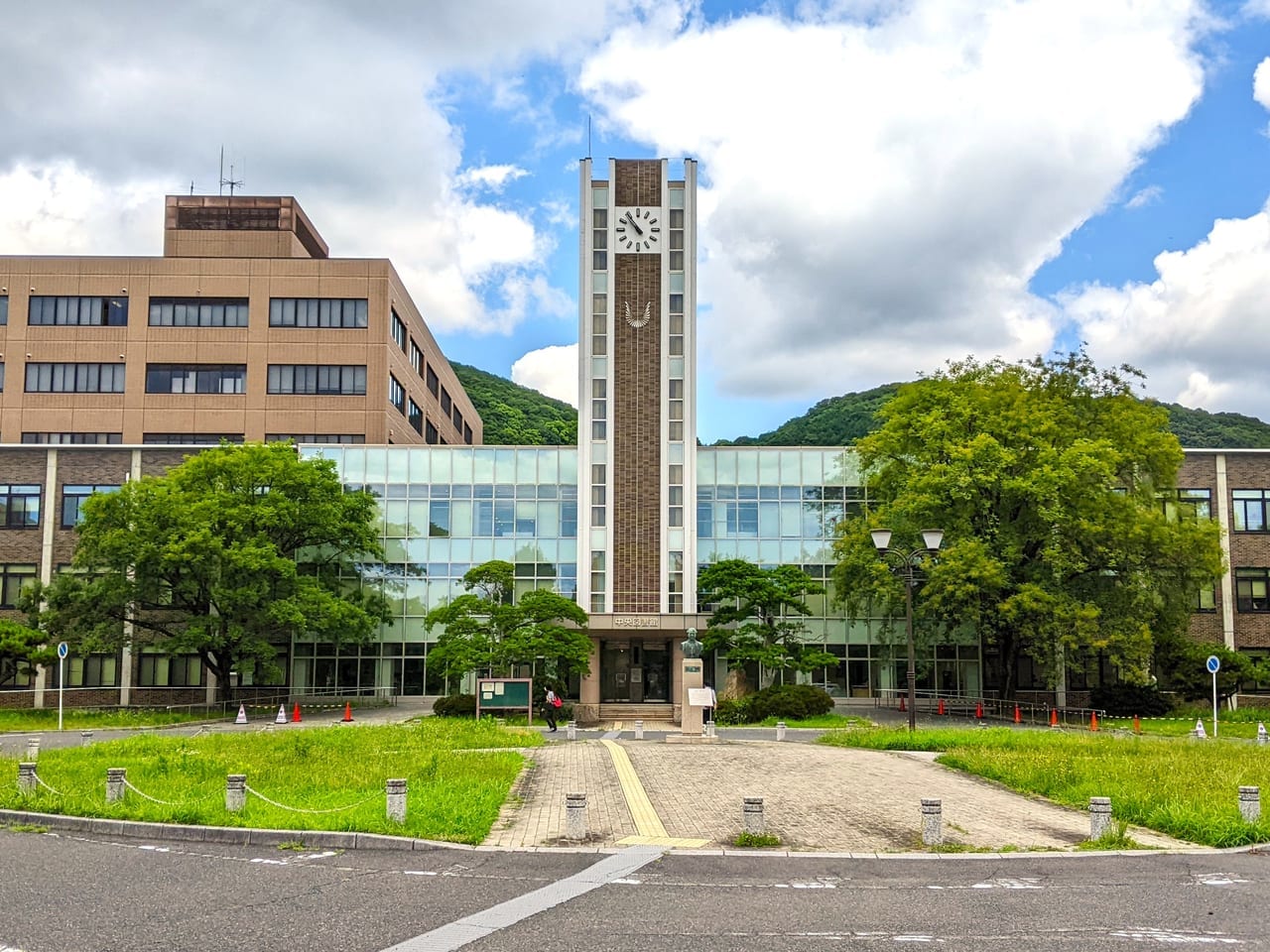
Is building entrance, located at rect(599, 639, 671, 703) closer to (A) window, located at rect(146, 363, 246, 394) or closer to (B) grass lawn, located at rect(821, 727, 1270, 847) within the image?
(B) grass lawn, located at rect(821, 727, 1270, 847)

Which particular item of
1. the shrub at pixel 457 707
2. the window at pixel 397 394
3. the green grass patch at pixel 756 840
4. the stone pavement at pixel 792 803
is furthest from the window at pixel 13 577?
the green grass patch at pixel 756 840

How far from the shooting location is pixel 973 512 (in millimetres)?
42375

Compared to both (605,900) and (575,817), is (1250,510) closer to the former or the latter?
(575,817)

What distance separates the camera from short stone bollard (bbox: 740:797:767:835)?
1517 cm

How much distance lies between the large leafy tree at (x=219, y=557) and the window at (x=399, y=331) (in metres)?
16.6

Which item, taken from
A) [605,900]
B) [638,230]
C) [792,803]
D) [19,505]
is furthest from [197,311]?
[605,900]

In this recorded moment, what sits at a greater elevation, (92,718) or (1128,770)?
(1128,770)

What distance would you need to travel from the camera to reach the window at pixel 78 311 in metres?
60.4

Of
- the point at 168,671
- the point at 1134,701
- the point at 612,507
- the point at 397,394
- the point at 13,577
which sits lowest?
the point at 1134,701

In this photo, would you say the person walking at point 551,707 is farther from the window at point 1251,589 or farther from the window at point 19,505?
the window at point 1251,589

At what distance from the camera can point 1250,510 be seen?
51.4 m

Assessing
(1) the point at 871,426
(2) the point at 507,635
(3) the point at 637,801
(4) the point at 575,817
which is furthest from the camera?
(1) the point at 871,426

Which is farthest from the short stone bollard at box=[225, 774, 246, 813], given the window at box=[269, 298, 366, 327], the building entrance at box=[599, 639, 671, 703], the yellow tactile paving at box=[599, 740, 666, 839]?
the window at box=[269, 298, 366, 327]

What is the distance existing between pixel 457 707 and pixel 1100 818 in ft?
Answer: 93.8
